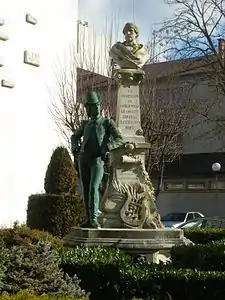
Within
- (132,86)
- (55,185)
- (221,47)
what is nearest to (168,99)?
(221,47)

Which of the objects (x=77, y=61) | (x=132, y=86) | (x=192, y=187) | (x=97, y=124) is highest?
(x=77, y=61)

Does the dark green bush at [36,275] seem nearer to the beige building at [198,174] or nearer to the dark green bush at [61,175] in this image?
the dark green bush at [61,175]

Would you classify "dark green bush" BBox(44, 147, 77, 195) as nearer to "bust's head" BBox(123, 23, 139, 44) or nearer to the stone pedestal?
the stone pedestal

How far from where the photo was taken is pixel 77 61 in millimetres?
23797

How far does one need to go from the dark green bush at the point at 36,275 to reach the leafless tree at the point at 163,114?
17.0 m

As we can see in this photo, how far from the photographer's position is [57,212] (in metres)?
14.2

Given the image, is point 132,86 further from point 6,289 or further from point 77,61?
point 77,61

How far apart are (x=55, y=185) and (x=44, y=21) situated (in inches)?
220

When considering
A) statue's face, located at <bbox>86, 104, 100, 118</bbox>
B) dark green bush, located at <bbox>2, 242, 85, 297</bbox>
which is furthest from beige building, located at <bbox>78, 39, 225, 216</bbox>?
dark green bush, located at <bbox>2, 242, 85, 297</bbox>

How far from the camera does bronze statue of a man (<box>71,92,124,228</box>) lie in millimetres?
10453

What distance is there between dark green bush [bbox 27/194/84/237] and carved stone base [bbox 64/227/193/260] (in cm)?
352

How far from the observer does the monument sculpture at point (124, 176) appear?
10375 mm

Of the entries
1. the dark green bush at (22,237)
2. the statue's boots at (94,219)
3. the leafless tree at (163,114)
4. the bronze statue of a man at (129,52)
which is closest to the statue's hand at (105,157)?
the statue's boots at (94,219)

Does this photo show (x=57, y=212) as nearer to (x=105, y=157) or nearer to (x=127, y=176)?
(x=127, y=176)
